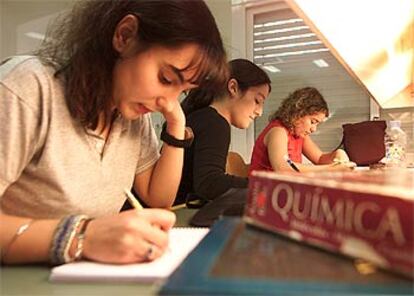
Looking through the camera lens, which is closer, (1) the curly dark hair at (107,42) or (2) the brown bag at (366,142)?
(1) the curly dark hair at (107,42)

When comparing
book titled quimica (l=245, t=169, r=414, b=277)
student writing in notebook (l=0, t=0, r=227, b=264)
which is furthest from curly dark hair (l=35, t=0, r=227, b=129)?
book titled quimica (l=245, t=169, r=414, b=277)

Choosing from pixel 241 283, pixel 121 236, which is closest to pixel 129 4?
pixel 121 236

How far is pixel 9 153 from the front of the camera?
0.53 m

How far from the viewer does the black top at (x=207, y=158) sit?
1125mm

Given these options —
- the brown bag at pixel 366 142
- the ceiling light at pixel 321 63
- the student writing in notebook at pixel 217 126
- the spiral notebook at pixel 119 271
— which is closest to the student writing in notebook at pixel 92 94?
the spiral notebook at pixel 119 271

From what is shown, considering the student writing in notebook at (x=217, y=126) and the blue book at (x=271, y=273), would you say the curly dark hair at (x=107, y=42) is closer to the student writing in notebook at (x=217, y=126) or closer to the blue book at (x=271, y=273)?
the student writing in notebook at (x=217, y=126)

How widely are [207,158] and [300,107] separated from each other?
88 cm

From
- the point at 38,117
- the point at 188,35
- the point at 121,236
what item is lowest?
the point at 121,236

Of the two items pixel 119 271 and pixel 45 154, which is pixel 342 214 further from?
pixel 45 154

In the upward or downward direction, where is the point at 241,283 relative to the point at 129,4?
downward

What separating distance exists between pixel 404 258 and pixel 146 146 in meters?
0.65

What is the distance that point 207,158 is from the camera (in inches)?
47.8

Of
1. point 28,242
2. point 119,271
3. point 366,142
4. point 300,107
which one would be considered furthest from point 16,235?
point 366,142

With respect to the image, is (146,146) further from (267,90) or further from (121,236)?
(267,90)
